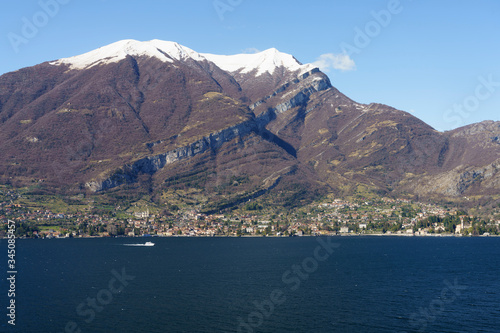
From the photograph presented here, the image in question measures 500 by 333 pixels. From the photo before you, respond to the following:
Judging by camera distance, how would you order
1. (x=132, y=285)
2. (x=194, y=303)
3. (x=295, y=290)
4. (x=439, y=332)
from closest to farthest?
(x=439, y=332) → (x=194, y=303) → (x=295, y=290) → (x=132, y=285)

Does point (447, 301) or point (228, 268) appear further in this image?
point (228, 268)

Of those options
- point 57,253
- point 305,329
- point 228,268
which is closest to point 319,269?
point 228,268

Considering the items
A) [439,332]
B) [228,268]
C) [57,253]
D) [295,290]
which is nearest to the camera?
[439,332]

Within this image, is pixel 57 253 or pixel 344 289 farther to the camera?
pixel 57 253

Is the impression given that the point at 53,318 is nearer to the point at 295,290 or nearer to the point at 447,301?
the point at 295,290

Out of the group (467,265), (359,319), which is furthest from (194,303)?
(467,265)

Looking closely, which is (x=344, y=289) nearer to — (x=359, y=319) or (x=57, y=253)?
(x=359, y=319)

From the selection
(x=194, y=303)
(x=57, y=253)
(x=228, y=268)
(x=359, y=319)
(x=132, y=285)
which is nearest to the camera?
(x=359, y=319)
